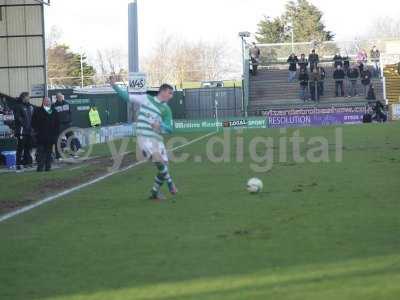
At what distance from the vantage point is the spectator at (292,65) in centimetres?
5431

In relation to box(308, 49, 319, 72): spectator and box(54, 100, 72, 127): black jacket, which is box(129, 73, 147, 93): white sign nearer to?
box(54, 100, 72, 127): black jacket

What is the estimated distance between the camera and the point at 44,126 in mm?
21797

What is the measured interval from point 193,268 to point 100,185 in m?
9.44

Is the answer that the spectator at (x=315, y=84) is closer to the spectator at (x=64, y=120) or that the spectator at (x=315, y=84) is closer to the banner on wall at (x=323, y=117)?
the banner on wall at (x=323, y=117)

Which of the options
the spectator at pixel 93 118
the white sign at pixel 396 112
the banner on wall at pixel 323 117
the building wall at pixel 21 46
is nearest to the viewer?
the building wall at pixel 21 46

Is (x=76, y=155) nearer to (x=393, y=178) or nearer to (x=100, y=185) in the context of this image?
(x=100, y=185)

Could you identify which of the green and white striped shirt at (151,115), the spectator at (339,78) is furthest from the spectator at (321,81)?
the green and white striped shirt at (151,115)

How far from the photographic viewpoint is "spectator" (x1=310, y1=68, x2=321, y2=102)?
52.8 meters

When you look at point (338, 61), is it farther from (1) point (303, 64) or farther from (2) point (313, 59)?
(1) point (303, 64)

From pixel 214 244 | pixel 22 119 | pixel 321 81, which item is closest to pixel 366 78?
pixel 321 81

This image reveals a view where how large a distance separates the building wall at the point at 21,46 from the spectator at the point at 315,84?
875 inches

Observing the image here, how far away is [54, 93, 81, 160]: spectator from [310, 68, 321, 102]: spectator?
26.3m

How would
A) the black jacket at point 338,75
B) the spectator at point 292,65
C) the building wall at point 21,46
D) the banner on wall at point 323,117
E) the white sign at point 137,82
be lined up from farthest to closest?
the spectator at point 292,65
the black jacket at point 338,75
the banner on wall at point 323,117
the building wall at point 21,46
the white sign at point 137,82

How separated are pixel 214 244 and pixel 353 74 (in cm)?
4539
